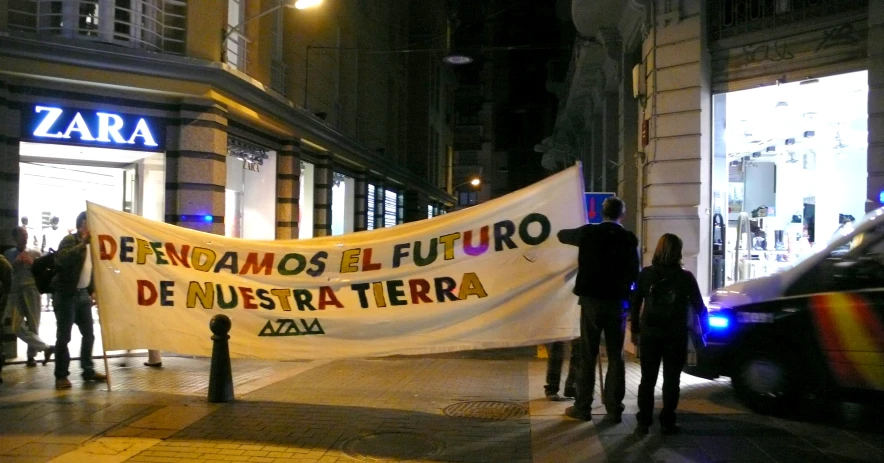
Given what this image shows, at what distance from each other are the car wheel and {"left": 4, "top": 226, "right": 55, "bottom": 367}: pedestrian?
816 centimetres

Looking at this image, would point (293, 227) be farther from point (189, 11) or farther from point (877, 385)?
point (877, 385)

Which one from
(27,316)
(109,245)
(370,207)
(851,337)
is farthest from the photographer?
(370,207)

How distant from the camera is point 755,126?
1195 cm

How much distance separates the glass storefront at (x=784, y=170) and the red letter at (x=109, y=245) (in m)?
8.17

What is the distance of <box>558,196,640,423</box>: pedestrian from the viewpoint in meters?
6.09

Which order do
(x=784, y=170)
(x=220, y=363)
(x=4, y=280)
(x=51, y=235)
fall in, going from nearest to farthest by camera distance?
1. (x=220, y=363)
2. (x=4, y=280)
3. (x=51, y=235)
4. (x=784, y=170)

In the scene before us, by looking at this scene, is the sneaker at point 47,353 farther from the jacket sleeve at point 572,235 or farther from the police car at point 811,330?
the police car at point 811,330

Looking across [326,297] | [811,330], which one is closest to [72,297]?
[326,297]

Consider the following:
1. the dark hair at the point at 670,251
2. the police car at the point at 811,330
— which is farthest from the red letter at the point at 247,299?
the police car at the point at 811,330

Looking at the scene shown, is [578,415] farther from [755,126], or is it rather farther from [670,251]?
[755,126]

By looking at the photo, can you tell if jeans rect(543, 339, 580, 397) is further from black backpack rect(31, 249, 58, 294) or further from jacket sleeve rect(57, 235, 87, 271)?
black backpack rect(31, 249, 58, 294)

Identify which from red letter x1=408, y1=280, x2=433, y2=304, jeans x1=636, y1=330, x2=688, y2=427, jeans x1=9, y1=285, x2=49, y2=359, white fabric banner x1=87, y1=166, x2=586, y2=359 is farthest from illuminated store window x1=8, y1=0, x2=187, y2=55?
jeans x1=636, y1=330, x2=688, y2=427

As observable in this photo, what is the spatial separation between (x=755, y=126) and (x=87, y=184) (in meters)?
11.1

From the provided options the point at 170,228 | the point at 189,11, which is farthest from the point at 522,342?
the point at 189,11
